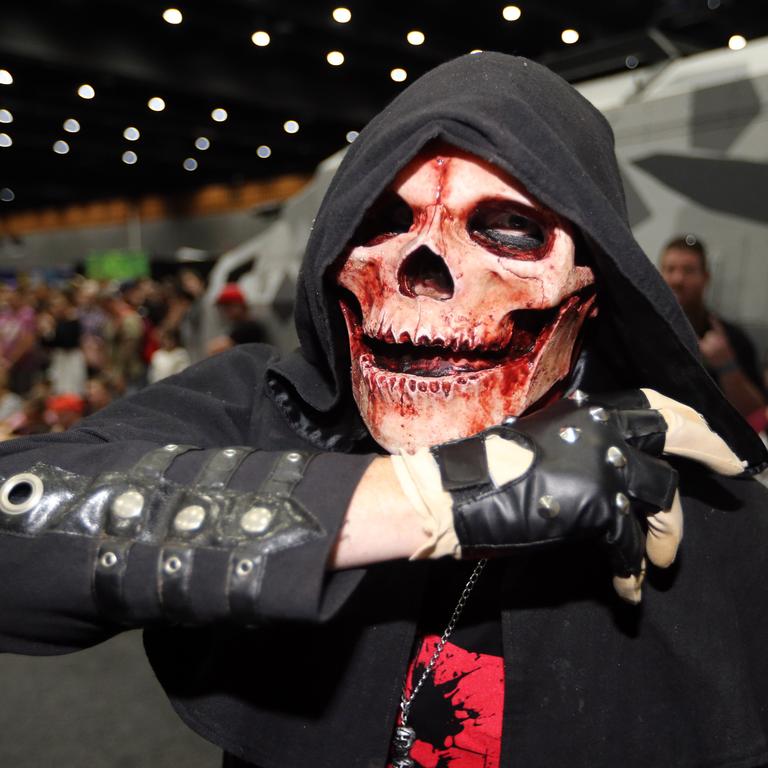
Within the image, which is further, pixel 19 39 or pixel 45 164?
pixel 45 164

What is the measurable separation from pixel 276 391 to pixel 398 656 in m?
0.48

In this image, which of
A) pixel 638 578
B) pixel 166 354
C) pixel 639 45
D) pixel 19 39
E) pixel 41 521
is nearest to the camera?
pixel 41 521

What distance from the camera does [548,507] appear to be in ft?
2.72

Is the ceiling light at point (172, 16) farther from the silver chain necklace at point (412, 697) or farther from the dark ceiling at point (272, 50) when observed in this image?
the silver chain necklace at point (412, 697)

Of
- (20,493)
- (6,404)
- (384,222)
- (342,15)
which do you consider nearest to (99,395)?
(6,404)

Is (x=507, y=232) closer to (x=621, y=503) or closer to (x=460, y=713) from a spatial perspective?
(x=621, y=503)

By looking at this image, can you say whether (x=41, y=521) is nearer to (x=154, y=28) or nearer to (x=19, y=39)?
(x=19, y=39)

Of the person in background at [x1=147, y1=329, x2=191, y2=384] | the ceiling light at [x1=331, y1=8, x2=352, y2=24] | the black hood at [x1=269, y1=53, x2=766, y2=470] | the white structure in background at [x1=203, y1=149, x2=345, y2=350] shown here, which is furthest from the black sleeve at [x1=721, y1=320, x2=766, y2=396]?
the ceiling light at [x1=331, y1=8, x2=352, y2=24]

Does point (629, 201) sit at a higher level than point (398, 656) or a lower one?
higher

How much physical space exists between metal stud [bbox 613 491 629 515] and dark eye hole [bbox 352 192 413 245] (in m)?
0.55

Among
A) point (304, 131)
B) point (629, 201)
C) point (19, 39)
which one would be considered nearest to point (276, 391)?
point (629, 201)

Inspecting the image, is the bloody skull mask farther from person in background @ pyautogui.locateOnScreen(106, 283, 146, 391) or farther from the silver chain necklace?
person in background @ pyautogui.locateOnScreen(106, 283, 146, 391)

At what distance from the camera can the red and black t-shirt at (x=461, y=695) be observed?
108cm

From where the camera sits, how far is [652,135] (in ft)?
12.7
